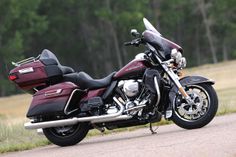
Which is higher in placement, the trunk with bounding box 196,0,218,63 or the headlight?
the headlight

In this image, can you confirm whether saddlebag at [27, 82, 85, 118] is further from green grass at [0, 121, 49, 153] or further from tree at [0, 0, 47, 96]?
tree at [0, 0, 47, 96]

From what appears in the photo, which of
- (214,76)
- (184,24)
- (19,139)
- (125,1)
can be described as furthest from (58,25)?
(19,139)

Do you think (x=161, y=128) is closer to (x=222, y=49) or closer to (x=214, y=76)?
(x=214, y=76)

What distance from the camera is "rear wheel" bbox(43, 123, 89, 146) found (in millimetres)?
10391

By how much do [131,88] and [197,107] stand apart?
1.04m

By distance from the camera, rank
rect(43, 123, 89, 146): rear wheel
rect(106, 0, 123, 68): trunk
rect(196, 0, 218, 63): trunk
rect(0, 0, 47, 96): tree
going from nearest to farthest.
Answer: rect(43, 123, 89, 146): rear wheel, rect(0, 0, 47, 96): tree, rect(106, 0, 123, 68): trunk, rect(196, 0, 218, 63): trunk

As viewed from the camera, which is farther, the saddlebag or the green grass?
the green grass

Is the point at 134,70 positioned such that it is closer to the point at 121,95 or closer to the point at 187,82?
the point at 121,95

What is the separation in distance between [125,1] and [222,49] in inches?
630

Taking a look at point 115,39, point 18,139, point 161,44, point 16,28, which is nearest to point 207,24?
point 115,39

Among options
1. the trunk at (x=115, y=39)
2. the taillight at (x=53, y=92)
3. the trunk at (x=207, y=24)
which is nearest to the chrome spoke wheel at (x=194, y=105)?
the taillight at (x=53, y=92)

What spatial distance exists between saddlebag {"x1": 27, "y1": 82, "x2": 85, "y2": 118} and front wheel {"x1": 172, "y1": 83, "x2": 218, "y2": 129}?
1584mm

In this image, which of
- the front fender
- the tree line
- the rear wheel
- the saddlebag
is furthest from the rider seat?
the tree line

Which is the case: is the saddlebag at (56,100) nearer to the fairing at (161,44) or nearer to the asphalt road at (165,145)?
the asphalt road at (165,145)
